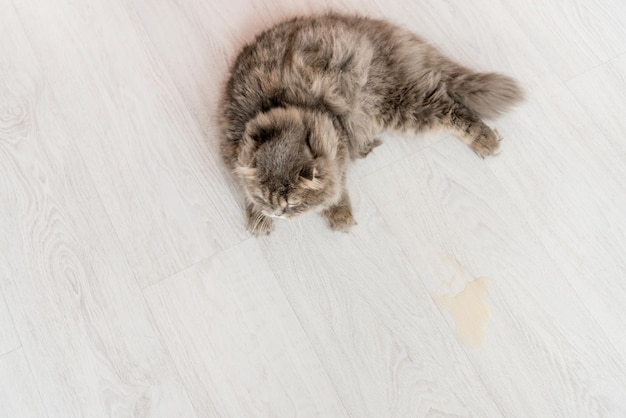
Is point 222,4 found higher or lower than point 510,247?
higher

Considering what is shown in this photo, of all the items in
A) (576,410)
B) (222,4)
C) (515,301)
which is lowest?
(576,410)

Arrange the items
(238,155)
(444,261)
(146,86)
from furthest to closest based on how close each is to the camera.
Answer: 1. (146,86)
2. (444,261)
3. (238,155)

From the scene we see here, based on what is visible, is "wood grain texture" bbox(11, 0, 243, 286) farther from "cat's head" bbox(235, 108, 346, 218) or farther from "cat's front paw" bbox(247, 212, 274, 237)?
"cat's head" bbox(235, 108, 346, 218)

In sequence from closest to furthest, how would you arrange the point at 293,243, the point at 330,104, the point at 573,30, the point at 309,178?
the point at 309,178
the point at 330,104
the point at 293,243
the point at 573,30

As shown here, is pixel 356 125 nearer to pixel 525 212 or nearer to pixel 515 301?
pixel 525 212

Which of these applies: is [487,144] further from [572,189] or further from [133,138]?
[133,138]

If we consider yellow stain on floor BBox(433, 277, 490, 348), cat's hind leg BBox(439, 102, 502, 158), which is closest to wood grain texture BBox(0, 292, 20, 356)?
yellow stain on floor BBox(433, 277, 490, 348)

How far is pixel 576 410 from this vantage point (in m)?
1.47

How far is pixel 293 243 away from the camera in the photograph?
162cm

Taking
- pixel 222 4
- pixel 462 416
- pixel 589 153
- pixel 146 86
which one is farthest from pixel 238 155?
pixel 589 153

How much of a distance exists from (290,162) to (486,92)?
0.76 metres

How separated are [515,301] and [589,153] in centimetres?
62

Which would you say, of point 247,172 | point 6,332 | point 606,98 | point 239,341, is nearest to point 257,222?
point 247,172

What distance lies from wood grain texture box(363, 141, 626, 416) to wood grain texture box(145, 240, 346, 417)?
49 centimetres
